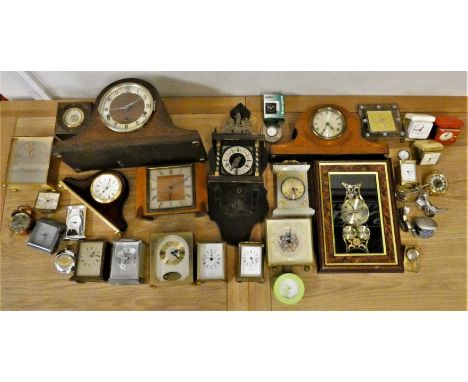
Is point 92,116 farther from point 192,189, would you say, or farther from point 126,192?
point 192,189

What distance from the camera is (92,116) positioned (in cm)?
177

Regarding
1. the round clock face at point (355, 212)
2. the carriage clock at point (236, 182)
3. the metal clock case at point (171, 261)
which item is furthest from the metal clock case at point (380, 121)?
the metal clock case at point (171, 261)

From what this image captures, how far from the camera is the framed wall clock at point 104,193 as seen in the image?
6.11 feet

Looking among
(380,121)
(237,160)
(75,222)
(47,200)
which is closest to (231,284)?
(237,160)

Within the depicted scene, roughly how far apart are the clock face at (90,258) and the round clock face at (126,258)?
0.09m

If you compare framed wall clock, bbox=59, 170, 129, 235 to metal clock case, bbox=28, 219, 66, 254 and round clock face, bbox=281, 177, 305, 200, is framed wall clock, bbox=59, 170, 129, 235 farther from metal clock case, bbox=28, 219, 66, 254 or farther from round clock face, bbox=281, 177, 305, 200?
round clock face, bbox=281, 177, 305, 200

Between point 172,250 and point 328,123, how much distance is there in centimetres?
107

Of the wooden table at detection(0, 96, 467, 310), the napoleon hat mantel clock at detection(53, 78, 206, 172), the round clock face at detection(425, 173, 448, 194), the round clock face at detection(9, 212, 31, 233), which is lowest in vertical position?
the wooden table at detection(0, 96, 467, 310)

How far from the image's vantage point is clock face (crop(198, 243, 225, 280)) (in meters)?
1.78

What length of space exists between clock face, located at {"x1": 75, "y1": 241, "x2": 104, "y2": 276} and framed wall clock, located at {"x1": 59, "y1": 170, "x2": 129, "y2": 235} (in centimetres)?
13

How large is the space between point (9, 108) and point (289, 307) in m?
1.98

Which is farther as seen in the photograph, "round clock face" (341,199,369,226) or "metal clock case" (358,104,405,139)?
"metal clock case" (358,104,405,139)

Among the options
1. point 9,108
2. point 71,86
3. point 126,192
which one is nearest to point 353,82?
point 126,192

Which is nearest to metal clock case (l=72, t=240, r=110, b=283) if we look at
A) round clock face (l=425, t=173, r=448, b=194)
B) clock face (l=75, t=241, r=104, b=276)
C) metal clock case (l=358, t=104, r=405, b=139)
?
clock face (l=75, t=241, r=104, b=276)
